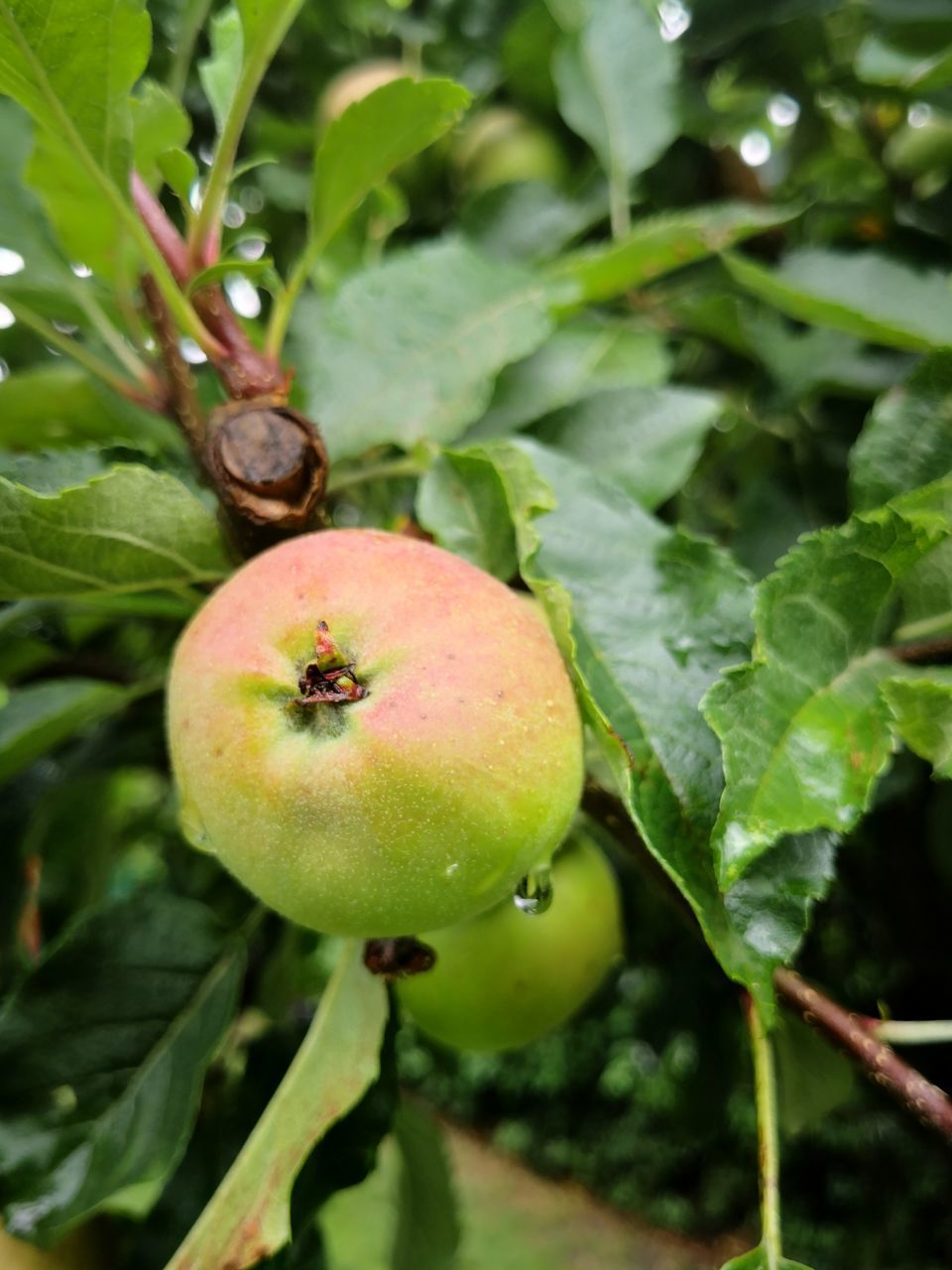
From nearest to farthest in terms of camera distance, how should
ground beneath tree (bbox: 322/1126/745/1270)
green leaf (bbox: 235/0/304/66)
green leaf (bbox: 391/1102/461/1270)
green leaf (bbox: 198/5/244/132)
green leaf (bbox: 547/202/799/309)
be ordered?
green leaf (bbox: 235/0/304/66) < green leaf (bbox: 198/5/244/132) < green leaf (bbox: 547/202/799/309) < green leaf (bbox: 391/1102/461/1270) < ground beneath tree (bbox: 322/1126/745/1270)

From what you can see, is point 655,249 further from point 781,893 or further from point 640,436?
point 781,893

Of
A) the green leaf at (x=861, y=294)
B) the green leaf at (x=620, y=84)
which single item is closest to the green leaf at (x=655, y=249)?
the green leaf at (x=861, y=294)

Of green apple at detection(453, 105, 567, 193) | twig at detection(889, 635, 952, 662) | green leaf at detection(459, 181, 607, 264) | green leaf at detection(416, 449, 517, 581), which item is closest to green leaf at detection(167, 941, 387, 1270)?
green leaf at detection(416, 449, 517, 581)

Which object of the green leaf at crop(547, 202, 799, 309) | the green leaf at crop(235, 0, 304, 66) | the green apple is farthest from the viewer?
the green apple

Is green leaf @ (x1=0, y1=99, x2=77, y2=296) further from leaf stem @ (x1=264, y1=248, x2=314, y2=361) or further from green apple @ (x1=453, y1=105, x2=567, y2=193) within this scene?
green apple @ (x1=453, y1=105, x2=567, y2=193)

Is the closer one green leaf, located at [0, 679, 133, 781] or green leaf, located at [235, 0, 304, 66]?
green leaf, located at [235, 0, 304, 66]

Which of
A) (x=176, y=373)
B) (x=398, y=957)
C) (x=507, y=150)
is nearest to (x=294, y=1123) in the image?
(x=398, y=957)
